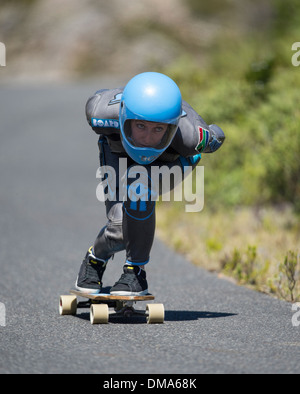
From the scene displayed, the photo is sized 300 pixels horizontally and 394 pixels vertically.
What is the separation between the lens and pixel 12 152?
53.9 feet

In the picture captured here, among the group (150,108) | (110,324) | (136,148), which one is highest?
(150,108)

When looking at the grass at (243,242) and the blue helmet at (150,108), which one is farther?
the grass at (243,242)

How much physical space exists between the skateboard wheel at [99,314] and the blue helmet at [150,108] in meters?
0.92

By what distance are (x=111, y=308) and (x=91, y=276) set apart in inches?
9.6

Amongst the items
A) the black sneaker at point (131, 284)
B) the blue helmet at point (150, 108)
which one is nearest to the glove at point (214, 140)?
the blue helmet at point (150, 108)

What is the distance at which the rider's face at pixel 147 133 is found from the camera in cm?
428

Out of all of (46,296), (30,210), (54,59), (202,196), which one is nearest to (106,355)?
(46,296)

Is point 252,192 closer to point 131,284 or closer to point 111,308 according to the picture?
point 111,308

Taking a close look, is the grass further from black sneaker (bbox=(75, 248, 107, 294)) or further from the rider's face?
the rider's face

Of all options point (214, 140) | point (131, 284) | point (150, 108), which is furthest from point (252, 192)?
point (150, 108)

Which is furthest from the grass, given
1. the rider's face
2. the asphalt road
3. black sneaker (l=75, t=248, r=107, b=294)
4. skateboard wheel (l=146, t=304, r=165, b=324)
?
the rider's face

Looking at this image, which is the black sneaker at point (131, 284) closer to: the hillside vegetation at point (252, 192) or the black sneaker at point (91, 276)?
the black sneaker at point (91, 276)

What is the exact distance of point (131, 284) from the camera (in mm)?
4551
